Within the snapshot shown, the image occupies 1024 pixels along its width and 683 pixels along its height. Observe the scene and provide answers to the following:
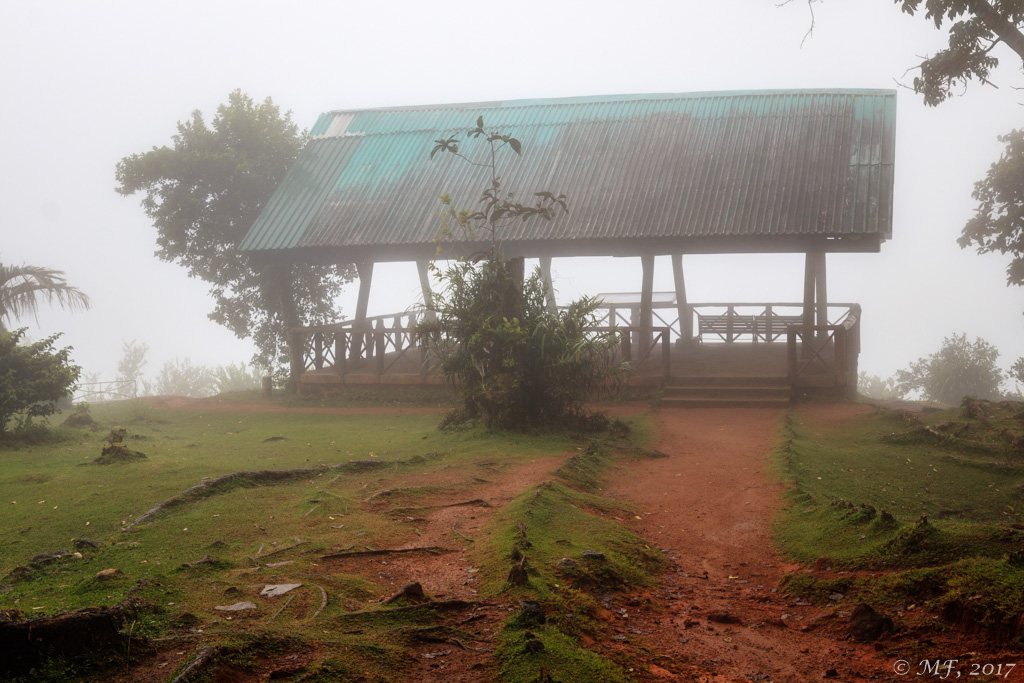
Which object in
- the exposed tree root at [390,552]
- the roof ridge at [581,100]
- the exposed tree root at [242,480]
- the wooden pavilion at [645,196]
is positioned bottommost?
the exposed tree root at [390,552]

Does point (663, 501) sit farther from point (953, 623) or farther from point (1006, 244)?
point (1006, 244)

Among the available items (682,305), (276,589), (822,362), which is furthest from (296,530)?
(682,305)

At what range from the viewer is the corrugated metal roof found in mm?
15180

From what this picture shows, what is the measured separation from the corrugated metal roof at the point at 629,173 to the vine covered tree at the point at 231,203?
4.21ft

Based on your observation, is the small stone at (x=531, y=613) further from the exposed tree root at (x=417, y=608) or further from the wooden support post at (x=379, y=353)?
the wooden support post at (x=379, y=353)

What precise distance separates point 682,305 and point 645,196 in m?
4.77

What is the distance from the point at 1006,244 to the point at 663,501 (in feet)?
54.0

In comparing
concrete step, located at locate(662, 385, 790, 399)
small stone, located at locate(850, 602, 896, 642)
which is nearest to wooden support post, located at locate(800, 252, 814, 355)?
concrete step, located at locate(662, 385, 790, 399)

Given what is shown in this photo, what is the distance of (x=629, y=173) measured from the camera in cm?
1706

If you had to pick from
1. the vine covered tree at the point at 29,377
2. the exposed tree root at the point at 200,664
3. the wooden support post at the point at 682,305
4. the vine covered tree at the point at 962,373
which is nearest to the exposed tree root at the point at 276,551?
the exposed tree root at the point at 200,664

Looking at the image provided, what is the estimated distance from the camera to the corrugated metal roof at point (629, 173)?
1518cm

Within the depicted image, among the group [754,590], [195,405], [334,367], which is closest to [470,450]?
[754,590]

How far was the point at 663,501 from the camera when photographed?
27.7 feet

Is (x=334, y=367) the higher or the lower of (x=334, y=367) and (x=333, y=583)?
the higher
